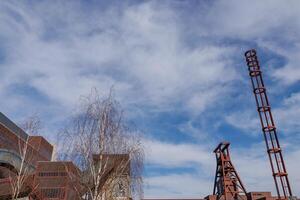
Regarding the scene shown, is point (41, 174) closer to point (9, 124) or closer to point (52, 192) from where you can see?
point (52, 192)

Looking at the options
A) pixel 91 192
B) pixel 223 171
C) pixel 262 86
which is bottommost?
pixel 91 192

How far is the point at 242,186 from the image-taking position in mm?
53656

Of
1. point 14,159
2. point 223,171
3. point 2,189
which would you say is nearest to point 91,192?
point 2,189

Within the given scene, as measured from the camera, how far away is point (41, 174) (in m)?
80.9

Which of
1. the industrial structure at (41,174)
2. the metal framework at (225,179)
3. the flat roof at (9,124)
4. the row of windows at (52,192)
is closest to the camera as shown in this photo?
the industrial structure at (41,174)

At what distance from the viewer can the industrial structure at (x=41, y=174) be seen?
51.2ft

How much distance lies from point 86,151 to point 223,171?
44011 mm

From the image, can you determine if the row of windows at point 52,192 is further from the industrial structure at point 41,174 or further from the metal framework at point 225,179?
the metal framework at point 225,179

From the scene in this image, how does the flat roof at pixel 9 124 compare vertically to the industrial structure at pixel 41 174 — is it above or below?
above

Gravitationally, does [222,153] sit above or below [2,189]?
above

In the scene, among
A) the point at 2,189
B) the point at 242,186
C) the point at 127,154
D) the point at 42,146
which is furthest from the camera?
the point at 42,146

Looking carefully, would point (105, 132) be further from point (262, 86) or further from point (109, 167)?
point (262, 86)

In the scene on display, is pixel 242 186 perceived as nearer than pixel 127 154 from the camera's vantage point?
No

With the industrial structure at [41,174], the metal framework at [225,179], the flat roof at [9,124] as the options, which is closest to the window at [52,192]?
the industrial structure at [41,174]
